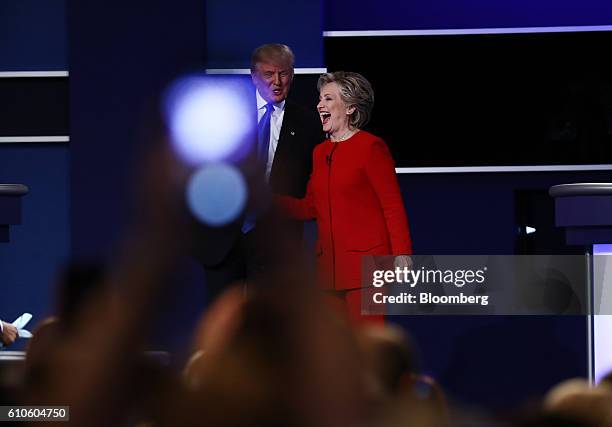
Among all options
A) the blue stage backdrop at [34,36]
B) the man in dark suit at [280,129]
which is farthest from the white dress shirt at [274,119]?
the blue stage backdrop at [34,36]

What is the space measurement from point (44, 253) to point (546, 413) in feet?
13.5

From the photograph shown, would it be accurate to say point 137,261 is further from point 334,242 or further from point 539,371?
point 539,371

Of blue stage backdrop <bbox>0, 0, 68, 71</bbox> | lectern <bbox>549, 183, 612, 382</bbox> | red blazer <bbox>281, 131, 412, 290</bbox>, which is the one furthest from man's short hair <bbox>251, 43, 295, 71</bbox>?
blue stage backdrop <bbox>0, 0, 68, 71</bbox>

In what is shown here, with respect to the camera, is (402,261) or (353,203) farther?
(353,203)

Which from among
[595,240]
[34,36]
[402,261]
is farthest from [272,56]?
[34,36]

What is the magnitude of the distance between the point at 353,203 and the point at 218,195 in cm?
230

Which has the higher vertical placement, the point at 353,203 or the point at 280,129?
the point at 280,129

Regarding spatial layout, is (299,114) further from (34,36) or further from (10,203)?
(34,36)

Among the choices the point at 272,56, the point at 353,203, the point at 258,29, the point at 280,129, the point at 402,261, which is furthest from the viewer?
the point at 258,29

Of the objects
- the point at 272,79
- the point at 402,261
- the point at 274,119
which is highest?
the point at 272,79

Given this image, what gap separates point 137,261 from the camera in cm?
23

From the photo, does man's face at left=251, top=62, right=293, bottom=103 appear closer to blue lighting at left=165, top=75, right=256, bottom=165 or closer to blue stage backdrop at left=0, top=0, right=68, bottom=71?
blue stage backdrop at left=0, top=0, right=68, bottom=71

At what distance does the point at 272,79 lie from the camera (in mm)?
2762

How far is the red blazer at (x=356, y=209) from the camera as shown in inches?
99.6
